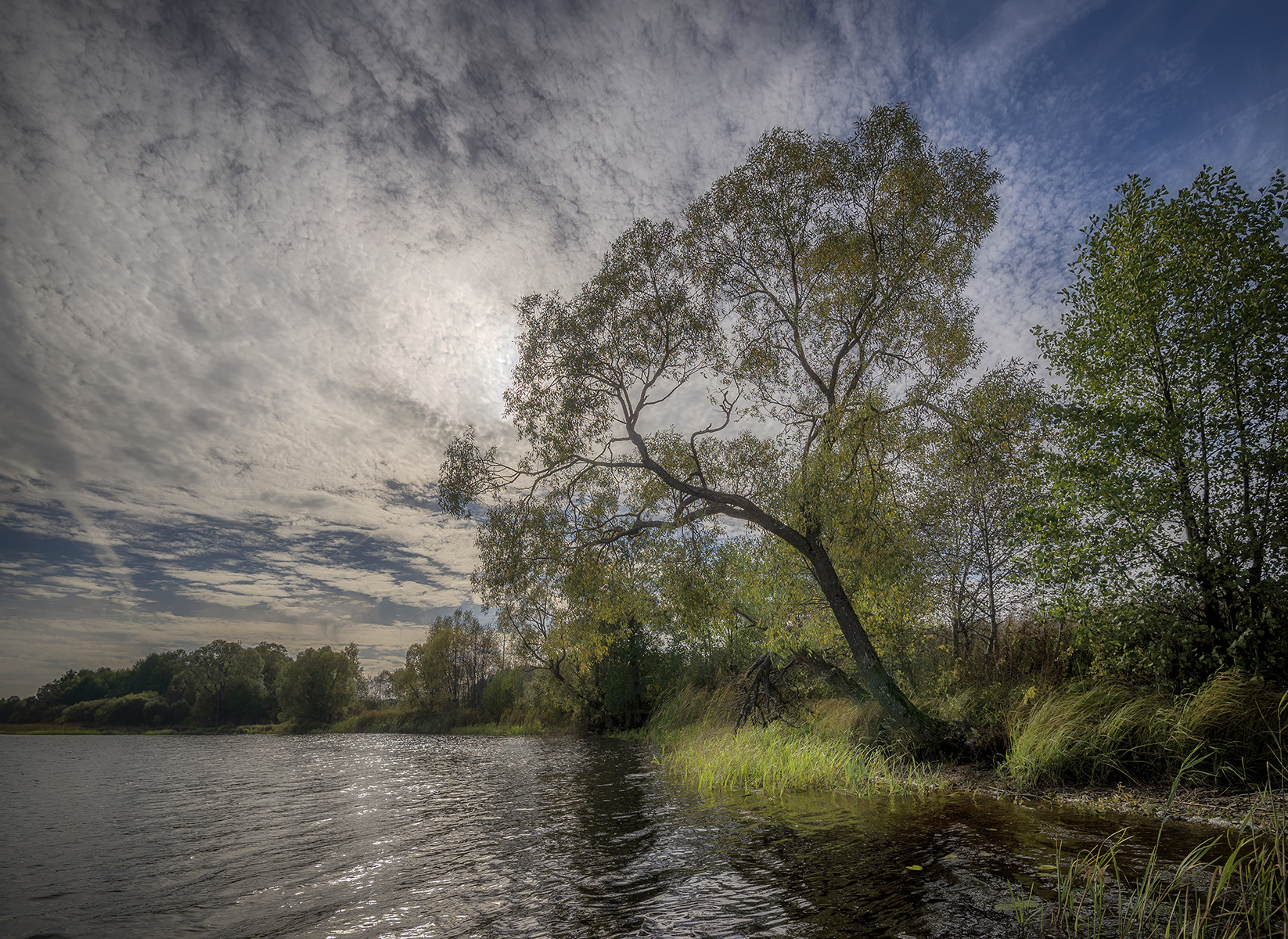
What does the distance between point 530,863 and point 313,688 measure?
71362mm

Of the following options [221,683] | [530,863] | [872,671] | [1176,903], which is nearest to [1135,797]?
[872,671]

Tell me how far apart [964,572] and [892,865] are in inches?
754

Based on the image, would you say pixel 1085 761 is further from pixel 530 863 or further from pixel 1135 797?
pixel 530 863

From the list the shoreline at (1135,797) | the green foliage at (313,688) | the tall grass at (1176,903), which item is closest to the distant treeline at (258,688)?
the green foliage at (313,688)

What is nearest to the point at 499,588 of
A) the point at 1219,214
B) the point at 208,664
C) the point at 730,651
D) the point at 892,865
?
the point at 892,865

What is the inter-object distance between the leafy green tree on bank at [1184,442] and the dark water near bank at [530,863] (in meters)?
4.74

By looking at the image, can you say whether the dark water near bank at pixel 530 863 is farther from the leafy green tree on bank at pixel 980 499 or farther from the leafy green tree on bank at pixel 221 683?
the leafy green tree on bank at pixel 221 683

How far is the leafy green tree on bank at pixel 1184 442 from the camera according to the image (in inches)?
373

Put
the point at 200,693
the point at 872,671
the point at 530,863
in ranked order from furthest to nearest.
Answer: the point at 200,693
the point at 872,671
the point at 530,863

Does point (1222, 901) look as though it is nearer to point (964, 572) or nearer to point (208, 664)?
point (964, 572)

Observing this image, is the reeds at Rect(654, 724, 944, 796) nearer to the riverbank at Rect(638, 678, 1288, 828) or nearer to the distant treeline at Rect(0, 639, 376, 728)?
the riverbank at Rect(638, 678, 1288, 828)

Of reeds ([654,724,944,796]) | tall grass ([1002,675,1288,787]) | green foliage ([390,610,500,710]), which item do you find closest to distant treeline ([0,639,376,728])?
green foliage ([390,610,500,710])

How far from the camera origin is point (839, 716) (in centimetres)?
1473

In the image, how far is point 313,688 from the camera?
64312 mm
